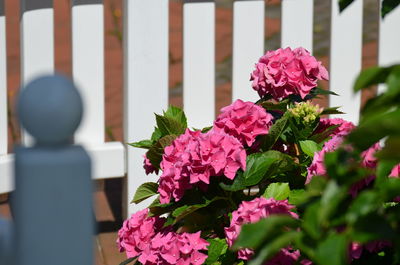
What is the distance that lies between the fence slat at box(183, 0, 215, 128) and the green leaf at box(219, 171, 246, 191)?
5.62 ft

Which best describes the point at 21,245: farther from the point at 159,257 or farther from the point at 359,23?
the point at 359,23

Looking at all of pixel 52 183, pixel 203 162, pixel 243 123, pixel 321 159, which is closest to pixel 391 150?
pixel 52 183

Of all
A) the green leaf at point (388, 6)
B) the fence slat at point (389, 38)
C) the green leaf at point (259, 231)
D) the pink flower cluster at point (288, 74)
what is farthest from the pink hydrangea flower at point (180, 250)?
Result: the fence slat at point (389, 38)

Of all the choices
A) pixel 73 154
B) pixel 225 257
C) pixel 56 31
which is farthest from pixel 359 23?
pixel 73 154

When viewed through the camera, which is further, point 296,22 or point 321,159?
point 296,22

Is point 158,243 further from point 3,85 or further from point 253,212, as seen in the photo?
point 3,85

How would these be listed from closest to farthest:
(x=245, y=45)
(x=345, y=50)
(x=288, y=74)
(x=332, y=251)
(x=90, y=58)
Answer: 1. (x=332, y=251)
2. (x=288, y=74)
3. (x=90, y=58)
4. (x=245, y=45)
5. (x=345, y=50)

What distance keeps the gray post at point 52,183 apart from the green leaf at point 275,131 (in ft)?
4.03

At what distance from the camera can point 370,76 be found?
1146mm

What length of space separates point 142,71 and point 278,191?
1688 millimetres

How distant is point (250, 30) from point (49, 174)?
289cm

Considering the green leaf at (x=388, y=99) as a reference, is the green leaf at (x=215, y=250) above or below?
below

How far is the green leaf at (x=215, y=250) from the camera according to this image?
2.03 metres

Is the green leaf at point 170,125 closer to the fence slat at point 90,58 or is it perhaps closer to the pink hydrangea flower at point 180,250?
the pink hydrangea flower at point 180,250
